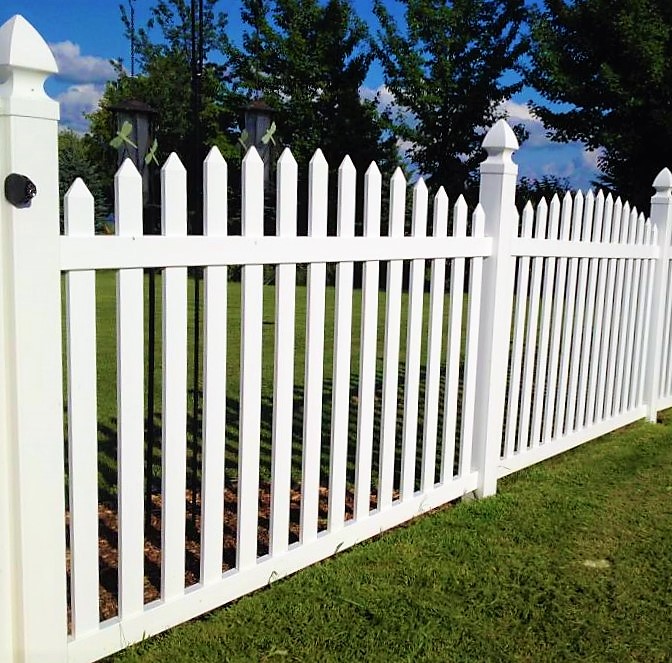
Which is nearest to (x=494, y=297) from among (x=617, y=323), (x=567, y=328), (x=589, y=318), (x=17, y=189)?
(x=567, y=328)

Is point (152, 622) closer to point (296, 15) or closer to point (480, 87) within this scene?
point (480, 87)

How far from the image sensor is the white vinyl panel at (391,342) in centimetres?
326

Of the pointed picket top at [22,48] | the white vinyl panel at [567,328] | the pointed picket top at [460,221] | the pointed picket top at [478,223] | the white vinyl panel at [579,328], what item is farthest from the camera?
the white vinyl panel at [579,328]

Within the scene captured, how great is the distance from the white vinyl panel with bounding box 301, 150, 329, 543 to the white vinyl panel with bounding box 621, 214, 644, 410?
3256 millimetres

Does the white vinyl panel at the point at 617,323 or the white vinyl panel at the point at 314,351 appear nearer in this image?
the white vinyl panel at the point at 314,351

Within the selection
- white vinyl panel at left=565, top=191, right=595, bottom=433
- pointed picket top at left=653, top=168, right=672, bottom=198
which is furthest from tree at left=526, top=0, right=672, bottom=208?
white vinyl panel at left=565, top=191, right=595, bottom=433

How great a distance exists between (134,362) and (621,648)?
200 cm

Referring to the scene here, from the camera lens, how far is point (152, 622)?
254cm

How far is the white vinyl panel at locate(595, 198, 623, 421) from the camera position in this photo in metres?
5.02

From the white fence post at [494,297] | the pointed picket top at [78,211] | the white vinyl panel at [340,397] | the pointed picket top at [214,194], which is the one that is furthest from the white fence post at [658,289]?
the pointed picket top at [78,211]

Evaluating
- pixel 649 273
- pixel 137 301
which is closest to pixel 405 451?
pixel 137 301

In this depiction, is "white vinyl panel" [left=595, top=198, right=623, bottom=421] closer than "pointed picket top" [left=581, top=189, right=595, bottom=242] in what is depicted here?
No

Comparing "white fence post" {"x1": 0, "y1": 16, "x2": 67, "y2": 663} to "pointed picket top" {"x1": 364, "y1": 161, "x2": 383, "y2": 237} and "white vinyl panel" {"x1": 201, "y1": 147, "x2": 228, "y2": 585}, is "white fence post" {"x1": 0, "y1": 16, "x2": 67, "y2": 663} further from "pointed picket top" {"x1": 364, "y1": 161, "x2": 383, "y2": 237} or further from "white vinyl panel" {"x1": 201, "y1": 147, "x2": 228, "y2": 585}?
"pointed picket top" {"x1": 364, "y1": 161, "x2": 383, "y2": 237}

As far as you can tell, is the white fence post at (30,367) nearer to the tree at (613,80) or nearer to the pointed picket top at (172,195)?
the pointed picket top at (172,195)
